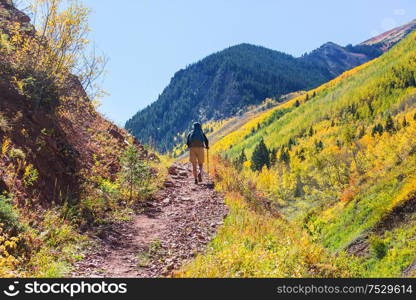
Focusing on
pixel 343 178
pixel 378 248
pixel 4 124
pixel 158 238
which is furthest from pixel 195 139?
pixel 343 178

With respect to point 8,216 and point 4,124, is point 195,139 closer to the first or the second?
point 4,124

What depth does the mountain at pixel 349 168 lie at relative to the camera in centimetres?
1645

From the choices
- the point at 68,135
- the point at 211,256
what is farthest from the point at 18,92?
the point at 211,256

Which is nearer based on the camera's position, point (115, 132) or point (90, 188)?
point (90, 188)

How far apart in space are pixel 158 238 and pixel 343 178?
55293mm

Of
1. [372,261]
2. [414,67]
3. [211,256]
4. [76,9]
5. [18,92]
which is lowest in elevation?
[372,261]

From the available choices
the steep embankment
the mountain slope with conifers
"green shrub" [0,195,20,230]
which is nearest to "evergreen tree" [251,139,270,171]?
the mountain slope with conifers

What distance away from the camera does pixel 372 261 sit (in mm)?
16516

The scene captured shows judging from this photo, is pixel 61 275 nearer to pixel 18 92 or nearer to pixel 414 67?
pixel 18 92

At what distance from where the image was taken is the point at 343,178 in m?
57.1

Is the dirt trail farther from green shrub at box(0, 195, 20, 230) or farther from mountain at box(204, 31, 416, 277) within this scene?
green shrub at box(0, 195, 20, 230)

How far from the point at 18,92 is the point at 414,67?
142 meters

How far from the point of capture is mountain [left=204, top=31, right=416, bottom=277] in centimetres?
1645

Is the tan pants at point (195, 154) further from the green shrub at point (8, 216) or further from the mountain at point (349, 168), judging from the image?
the green shrub at point (8, 216)
